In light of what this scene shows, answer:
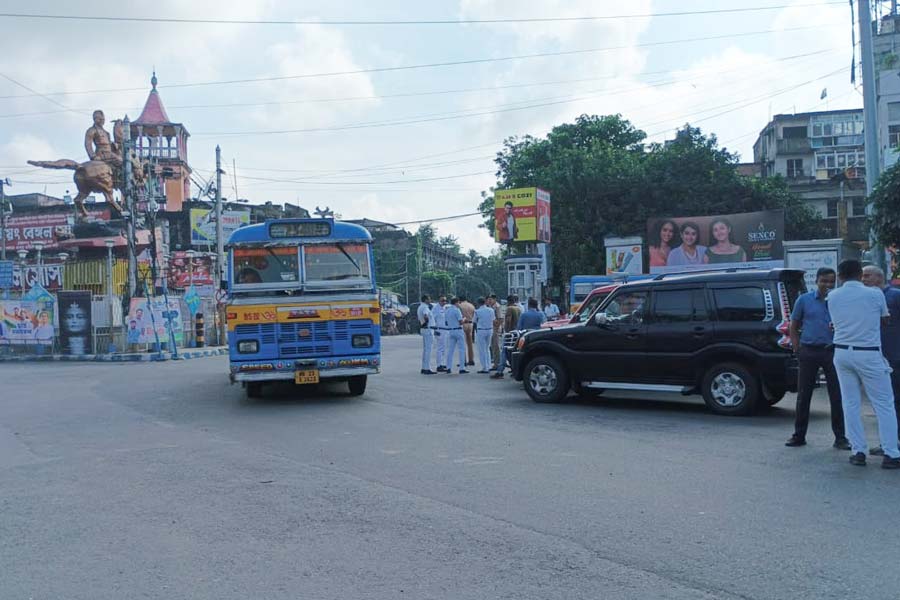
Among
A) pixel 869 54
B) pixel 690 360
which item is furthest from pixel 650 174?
pixel 690 360

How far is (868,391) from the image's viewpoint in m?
7.46

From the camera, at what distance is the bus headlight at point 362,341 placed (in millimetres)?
12992

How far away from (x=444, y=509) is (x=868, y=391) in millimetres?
4187

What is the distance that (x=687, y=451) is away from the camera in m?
8.50

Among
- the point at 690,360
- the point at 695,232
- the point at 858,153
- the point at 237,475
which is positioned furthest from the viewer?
the point at 858,153

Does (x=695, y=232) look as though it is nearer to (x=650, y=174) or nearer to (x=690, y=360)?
(x=650, y=174)

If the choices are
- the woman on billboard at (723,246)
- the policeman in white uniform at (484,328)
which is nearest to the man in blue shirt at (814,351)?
the policeman in white uniform at (484,328)

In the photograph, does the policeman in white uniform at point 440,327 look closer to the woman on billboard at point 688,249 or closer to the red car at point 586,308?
the red car at point 586,308

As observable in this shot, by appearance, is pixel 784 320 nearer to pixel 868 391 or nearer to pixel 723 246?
pixel 868 391

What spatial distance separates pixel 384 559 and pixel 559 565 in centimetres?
110

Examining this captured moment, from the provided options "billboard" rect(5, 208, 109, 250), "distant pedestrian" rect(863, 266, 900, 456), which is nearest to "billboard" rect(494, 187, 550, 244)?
"distant pedestrian" rect(863, 266, 900, 456)

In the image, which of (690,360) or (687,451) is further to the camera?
(690,360)

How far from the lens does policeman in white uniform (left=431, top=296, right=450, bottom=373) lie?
19.1m

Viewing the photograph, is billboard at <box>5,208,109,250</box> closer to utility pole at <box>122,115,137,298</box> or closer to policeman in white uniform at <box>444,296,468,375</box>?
utility pole at <box>122,115,137,298</box>
